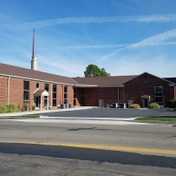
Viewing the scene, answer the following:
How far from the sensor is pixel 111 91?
182 ft

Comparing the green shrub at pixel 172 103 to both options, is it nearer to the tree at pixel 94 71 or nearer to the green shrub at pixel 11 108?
the green shrub at pixel 11 108

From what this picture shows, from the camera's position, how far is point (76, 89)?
56906 mm

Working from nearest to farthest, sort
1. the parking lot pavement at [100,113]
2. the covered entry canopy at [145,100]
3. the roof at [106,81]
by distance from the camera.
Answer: the parking lot pavement at [100,113]
the covered entry canopy at [145,100]
the roof at [106,81]

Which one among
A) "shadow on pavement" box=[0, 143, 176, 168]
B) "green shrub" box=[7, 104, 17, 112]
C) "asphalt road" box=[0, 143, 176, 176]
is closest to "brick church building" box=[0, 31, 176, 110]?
"green shrub" box=[7, 104, 17, 112]

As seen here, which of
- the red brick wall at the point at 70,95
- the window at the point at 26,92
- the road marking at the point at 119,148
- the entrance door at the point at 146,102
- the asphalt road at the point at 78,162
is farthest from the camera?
the red brick wall at the point at 70,95

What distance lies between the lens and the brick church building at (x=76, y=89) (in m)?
37.5

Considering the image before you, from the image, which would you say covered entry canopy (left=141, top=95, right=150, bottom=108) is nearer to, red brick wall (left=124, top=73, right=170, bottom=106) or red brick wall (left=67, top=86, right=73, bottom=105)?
red brick wall (left=124, top=73, right=170, bottom=106)

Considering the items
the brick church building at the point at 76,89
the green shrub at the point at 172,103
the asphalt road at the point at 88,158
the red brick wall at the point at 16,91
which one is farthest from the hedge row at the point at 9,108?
the green shrub at the point at 172,103

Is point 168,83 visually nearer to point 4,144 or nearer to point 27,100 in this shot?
point 27,100

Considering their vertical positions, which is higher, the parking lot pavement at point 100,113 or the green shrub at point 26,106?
the green shrub at point 26,106

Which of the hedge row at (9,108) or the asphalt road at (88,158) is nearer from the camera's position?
the asphalt road at (88,158)

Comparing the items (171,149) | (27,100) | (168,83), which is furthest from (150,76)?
(171,149)

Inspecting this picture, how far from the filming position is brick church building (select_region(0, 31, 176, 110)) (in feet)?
123

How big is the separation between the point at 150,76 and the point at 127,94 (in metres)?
5.32
